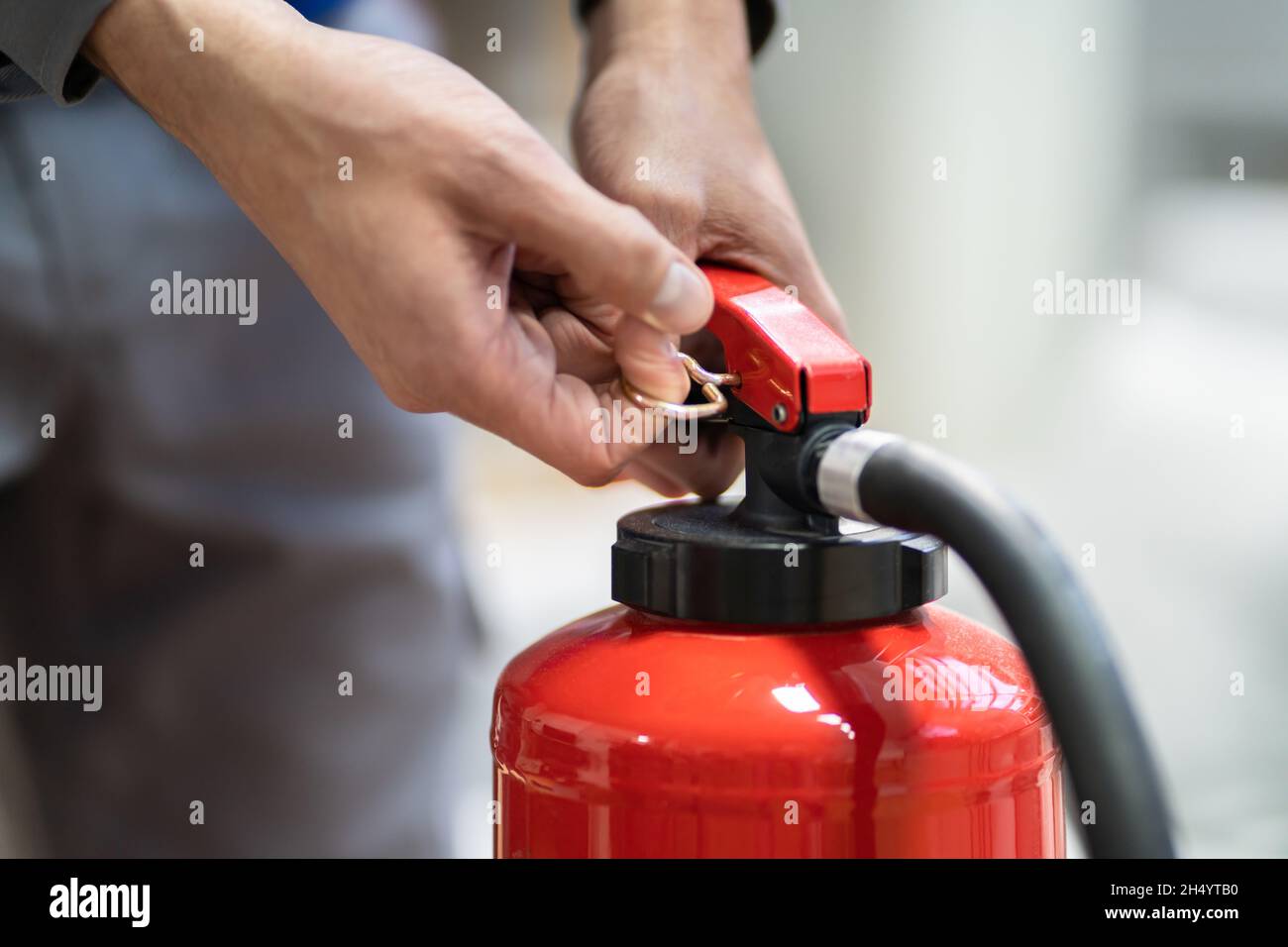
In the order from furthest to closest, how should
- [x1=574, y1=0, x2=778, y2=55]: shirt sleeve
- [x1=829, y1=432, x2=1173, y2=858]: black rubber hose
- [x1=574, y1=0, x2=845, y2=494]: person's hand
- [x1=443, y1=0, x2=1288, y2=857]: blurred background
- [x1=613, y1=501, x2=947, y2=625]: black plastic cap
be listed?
[x1=443, y1=0, x2=1288, y2=857]: blurred background
[x1=574, y1=0, x2=778, y2=55]: shirt sleeve
[x1=574, y1=0, x2=845, y2=494]: person's hand
[x1=613, y1=501, x2=947, y2=625]: black plastic cap
[x1=829, y1=432, x2=1173, y2=858]: black rubber hose

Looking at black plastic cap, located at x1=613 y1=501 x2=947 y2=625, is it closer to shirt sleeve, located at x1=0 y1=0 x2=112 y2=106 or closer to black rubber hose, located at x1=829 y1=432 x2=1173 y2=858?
black rubber hose, located at x1=829 y1=432 x2=1173 y2=858

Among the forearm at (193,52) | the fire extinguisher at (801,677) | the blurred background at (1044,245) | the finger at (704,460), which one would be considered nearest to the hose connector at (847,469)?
the fire extinguisher at (801,677)

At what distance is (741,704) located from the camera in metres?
0.41

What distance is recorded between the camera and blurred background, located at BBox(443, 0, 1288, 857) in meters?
2.52

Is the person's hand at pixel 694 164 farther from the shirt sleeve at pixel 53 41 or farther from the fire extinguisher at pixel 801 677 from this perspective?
the shirt sleeve at pixel 53 41

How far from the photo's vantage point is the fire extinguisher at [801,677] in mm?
397

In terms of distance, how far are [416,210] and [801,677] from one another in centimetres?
22

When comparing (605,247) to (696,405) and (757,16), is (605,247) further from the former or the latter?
(757,16)

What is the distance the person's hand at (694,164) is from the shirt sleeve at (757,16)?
0.09m

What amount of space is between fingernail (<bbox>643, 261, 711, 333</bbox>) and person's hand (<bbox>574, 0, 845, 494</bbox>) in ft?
0.34

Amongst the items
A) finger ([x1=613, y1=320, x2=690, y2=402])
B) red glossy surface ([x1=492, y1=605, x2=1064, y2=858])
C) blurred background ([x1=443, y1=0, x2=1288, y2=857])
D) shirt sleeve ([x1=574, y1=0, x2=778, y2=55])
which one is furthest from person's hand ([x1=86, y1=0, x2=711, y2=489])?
blurred background ([x1=443, y1=0, x2=1288, y2=857])

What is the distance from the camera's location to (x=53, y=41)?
0.48 m

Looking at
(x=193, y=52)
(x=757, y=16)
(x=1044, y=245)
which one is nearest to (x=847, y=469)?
(x=193, y=52)
